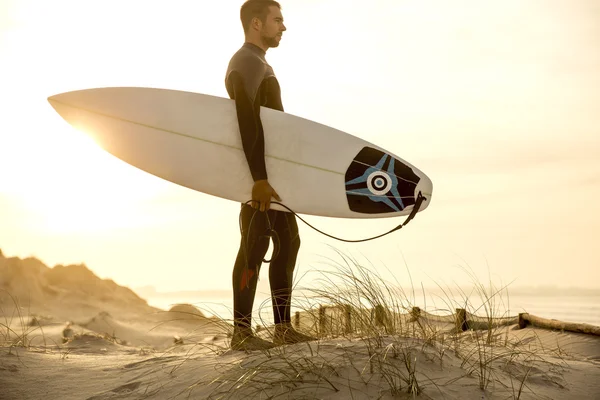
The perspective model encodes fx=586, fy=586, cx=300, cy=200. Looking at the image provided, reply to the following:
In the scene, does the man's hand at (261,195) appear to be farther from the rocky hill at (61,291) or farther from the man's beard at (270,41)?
the rocky hill at (61,291)

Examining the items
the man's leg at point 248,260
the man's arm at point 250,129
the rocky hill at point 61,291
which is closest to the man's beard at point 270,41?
the man's arm at point 250,129

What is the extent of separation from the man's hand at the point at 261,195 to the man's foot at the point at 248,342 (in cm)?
72

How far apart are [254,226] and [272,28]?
1.28 meters

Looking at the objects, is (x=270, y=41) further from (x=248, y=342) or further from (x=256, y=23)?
(x=248, y=342)

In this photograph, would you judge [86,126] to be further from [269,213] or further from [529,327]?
[529,327]

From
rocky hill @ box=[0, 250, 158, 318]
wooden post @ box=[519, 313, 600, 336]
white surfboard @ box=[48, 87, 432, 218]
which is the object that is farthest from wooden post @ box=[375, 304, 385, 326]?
rocky hill @ box=[0, 250, 158, 318]

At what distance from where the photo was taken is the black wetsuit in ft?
11.4

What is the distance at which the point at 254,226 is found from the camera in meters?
3.51

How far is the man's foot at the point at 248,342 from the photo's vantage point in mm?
3051

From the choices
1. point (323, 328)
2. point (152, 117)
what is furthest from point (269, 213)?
point (152, 117)

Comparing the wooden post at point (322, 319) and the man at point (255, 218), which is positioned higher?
the man at point (255, 218)

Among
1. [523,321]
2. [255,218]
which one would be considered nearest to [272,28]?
[255,218]

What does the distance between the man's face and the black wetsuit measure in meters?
0.17

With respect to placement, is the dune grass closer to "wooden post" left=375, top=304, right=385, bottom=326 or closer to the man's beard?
"wooden post" left=375, top=304, right=385, bottom=326
